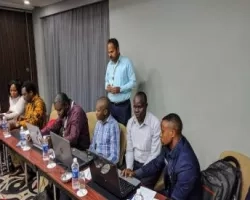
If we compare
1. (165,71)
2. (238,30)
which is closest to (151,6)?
(165,71)

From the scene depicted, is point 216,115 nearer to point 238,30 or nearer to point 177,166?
point 238,30

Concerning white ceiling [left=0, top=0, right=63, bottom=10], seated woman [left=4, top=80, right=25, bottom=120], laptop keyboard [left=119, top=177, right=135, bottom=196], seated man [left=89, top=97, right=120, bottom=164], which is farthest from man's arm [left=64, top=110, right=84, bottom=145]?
white ceiling [left=0, top=0, right=63, bottom=10]

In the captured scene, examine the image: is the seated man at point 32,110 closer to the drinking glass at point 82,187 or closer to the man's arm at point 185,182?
the drinking glass at point 82,187

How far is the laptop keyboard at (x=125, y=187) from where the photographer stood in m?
1.46

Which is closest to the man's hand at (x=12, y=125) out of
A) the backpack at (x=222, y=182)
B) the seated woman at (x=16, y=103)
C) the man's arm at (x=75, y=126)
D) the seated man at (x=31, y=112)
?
the seated man at (x=31, y=112)

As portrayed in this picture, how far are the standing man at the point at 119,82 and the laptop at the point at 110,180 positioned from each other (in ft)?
4.21

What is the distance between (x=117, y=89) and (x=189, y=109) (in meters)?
0.87

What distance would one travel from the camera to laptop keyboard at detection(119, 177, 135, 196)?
4.80ft

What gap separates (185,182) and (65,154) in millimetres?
948

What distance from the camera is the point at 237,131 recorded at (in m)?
2.30

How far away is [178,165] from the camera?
1488mm

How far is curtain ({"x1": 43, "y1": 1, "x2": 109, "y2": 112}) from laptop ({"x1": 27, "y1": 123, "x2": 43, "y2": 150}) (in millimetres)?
1625

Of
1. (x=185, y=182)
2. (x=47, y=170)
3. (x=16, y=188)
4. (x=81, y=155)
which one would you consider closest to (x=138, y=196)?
(x=185, y=182)

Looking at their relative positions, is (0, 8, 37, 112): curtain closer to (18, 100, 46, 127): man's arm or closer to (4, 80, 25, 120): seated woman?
(4, 80, 25, 120): seated woman
